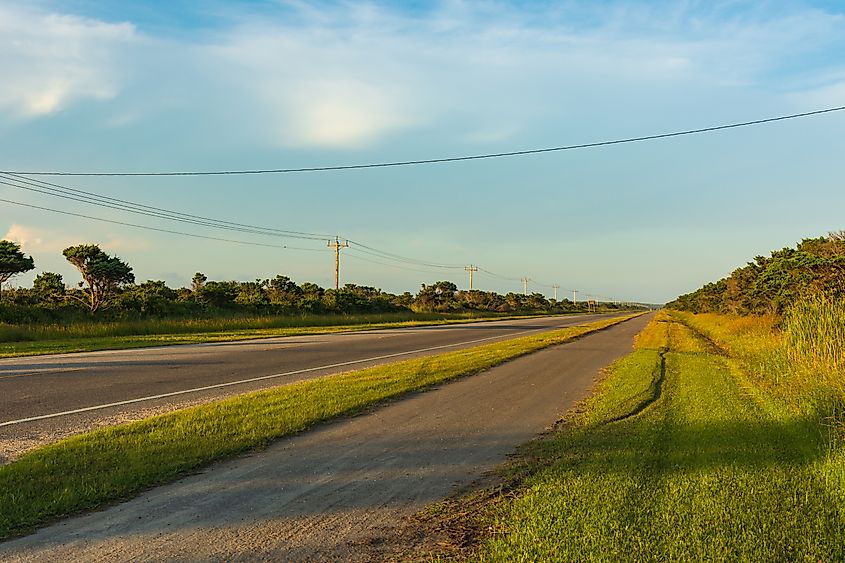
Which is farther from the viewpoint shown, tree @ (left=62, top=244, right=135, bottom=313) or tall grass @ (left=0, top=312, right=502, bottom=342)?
tree @ (left=62, top=244, right=135, bottom=313)

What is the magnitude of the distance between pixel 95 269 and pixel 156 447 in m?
40.9

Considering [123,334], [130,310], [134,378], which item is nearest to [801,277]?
[134,378]

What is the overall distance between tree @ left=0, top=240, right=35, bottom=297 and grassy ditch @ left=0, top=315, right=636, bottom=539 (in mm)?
31683

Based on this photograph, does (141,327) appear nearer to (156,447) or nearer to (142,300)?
(142,300)

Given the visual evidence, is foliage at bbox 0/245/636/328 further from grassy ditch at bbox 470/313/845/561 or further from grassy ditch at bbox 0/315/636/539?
grassy ditch at bbox 470/313/845/561

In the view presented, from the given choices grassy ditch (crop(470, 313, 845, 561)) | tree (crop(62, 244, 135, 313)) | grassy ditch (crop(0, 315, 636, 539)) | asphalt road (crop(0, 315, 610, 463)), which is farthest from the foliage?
grassy ditch (crop(470, 313, 845, 561))

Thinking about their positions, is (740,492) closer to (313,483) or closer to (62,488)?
(313,483)

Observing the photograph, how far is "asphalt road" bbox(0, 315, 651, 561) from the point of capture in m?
5.09

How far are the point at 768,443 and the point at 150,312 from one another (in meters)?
40.6

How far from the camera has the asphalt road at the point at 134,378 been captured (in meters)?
10.3

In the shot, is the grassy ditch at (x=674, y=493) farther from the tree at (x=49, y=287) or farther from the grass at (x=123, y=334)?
the tree at (x=49, y=287)

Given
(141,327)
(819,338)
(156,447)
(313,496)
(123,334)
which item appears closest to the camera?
(313,496)

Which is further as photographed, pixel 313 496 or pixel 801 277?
pixel 801 277

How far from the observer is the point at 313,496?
21.3ft
